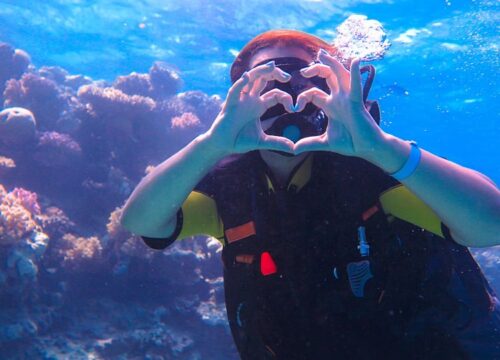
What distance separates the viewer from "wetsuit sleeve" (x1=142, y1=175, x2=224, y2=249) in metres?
2.70

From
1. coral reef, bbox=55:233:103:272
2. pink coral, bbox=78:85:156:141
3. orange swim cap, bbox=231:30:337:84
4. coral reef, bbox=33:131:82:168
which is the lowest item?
orange swim cap, bbox=231:30:337:84

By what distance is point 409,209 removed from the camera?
2.54 metres

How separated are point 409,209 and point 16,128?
33.2ft

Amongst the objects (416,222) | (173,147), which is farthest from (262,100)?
(173,147)

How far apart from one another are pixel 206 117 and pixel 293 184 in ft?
40.1

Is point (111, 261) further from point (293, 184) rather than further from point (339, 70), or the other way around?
point (339, 70)

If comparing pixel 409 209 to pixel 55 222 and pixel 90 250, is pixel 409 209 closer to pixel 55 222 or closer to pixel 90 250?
pixel 90 250

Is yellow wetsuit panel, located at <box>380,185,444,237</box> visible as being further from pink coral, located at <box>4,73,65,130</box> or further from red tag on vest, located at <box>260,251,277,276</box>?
pink coral, located at <box>4,73,65,130</box>

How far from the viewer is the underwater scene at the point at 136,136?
6.48 meters

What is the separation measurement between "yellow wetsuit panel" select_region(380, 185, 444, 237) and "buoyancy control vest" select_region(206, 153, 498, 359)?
0.22 ft

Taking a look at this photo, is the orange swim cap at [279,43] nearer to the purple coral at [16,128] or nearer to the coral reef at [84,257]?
the coral reef at [84,257]

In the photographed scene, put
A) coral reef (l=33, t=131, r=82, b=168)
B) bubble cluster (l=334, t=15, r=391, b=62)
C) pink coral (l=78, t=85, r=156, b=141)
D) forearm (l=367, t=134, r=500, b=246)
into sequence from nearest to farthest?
forearm (l=367, t=134, r=500, b=246) < coral reef (l=33, t=131, r=82, b=168) < pink coral (l=78, t=85, r=156, b=141) < bubble cluster (l=334, t=15, r=391, b=62)

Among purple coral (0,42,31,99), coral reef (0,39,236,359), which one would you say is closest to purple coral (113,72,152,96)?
coral reef (0,39,236,359)

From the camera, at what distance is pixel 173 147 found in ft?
38.3
